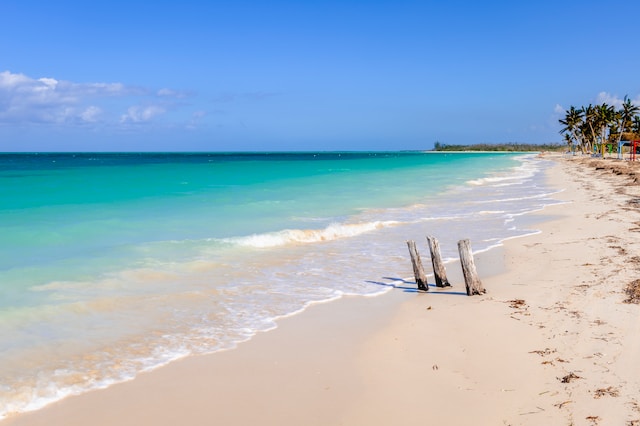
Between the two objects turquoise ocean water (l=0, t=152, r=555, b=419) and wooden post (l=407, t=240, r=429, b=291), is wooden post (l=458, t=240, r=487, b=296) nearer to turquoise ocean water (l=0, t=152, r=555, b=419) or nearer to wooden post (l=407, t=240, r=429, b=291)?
wooden post (l=407, t=240, r=429, b=291)

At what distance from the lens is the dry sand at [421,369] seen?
4.83m

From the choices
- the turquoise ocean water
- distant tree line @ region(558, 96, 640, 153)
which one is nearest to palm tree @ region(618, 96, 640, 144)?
distant tree line @ region(558, 96, 640, 153)

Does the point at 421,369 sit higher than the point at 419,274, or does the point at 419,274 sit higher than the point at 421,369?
the point at 419,274

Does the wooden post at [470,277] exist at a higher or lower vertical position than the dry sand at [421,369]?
higher

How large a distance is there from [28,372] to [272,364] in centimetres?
285

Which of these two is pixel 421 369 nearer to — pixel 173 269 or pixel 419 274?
pixel 419 274

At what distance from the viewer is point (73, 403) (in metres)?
5.25

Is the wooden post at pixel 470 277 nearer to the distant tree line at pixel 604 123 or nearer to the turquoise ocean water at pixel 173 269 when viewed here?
the turquoise ocean water at pixel 173 269

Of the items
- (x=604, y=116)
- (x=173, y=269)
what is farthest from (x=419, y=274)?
(x=604, y=116)

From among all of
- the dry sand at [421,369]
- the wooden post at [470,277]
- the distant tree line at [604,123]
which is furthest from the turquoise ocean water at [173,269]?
the distant tree line at [604,123]

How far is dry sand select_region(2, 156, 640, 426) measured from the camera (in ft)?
15.9

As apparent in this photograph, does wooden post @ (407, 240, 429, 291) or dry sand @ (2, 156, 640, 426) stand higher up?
wooden post @ (407, 240, 429, 291)

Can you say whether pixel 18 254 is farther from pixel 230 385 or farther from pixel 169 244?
pixel 230 385

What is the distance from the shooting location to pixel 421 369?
578 cm
